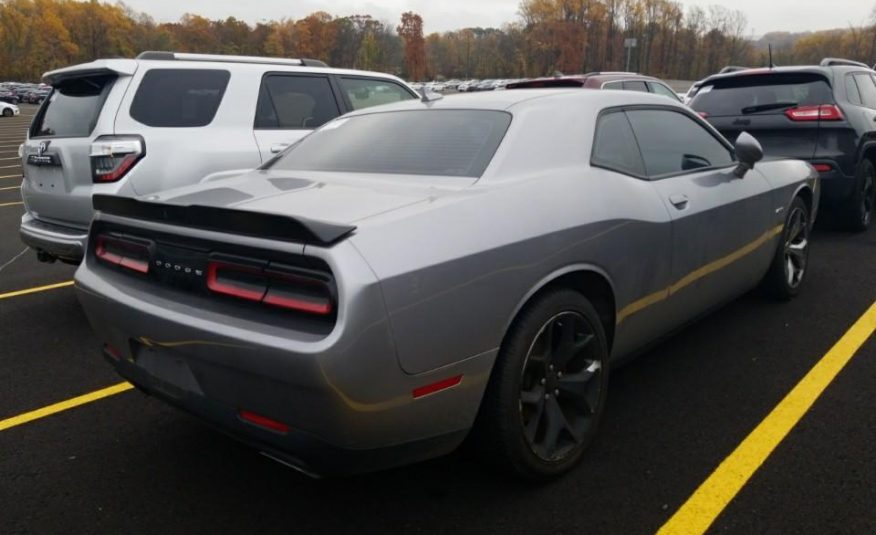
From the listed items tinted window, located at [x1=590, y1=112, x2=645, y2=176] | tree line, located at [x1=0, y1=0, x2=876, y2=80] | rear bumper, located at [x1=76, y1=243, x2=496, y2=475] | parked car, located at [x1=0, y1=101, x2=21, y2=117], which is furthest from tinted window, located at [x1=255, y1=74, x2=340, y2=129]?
tree line, located at [x1=0, y1=0, x2=876, y2=80]

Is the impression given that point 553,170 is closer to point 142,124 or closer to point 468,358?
point 468,358

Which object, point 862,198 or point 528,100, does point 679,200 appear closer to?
point 528,100

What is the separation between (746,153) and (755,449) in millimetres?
1748

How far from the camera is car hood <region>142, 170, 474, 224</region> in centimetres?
221

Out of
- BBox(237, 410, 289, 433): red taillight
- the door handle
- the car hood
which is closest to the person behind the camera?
BBox(237, 410, 289, 433): red taillight

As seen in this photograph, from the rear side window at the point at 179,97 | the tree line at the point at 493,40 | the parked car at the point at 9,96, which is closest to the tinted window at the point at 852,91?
the rear side window at the point at 179,97

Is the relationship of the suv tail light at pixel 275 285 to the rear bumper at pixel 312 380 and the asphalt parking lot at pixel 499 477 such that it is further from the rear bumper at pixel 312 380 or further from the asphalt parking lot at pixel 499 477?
the asphalt parking lot at pixel 499 477

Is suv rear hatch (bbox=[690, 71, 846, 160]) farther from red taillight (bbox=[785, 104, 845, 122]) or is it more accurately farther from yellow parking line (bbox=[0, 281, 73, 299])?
yellow parking line (bbox=[0, 281, 73, 299])

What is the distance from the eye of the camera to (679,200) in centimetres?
317

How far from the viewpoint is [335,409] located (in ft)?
6.21

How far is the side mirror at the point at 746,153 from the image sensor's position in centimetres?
370

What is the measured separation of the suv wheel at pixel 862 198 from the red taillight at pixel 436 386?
5.91 meters

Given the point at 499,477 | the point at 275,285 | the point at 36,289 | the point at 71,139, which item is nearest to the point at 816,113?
the point at 499,477

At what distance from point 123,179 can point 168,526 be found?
275 cm
